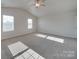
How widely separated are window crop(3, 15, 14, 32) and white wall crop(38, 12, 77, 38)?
4073mm

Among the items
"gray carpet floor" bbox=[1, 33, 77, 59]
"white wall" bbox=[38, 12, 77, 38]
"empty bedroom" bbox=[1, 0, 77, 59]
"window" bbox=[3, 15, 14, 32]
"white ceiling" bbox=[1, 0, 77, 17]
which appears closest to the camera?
"gray carpet floor" bbox=[1, 33, 77, 59]

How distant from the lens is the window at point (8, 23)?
5.27 metres

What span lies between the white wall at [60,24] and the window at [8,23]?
407 centimetres

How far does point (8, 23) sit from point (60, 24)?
200 inches

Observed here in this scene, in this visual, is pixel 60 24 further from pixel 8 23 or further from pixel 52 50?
pixel 8 23

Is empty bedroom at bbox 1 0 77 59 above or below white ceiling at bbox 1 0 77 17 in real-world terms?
below

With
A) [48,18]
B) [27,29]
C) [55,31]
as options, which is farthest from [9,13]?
[55,31]

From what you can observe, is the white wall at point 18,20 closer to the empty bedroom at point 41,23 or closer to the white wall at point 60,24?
the empty bedroom at point 41,23

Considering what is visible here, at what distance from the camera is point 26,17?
7570mm

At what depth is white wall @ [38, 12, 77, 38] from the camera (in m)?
5.98

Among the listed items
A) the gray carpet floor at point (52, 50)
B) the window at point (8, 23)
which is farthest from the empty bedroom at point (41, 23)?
the gray carpet floor at point (52, 50)

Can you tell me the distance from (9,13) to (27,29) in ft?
9.61

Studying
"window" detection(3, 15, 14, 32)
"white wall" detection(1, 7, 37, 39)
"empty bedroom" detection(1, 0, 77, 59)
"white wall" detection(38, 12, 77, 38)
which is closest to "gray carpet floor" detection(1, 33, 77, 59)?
"empty bedroom" detection(1, 0, 77, 59)

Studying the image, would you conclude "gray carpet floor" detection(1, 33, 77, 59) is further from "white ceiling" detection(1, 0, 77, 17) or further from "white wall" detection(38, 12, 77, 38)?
"white ceiling" detection(1, 0, 77, 17)
